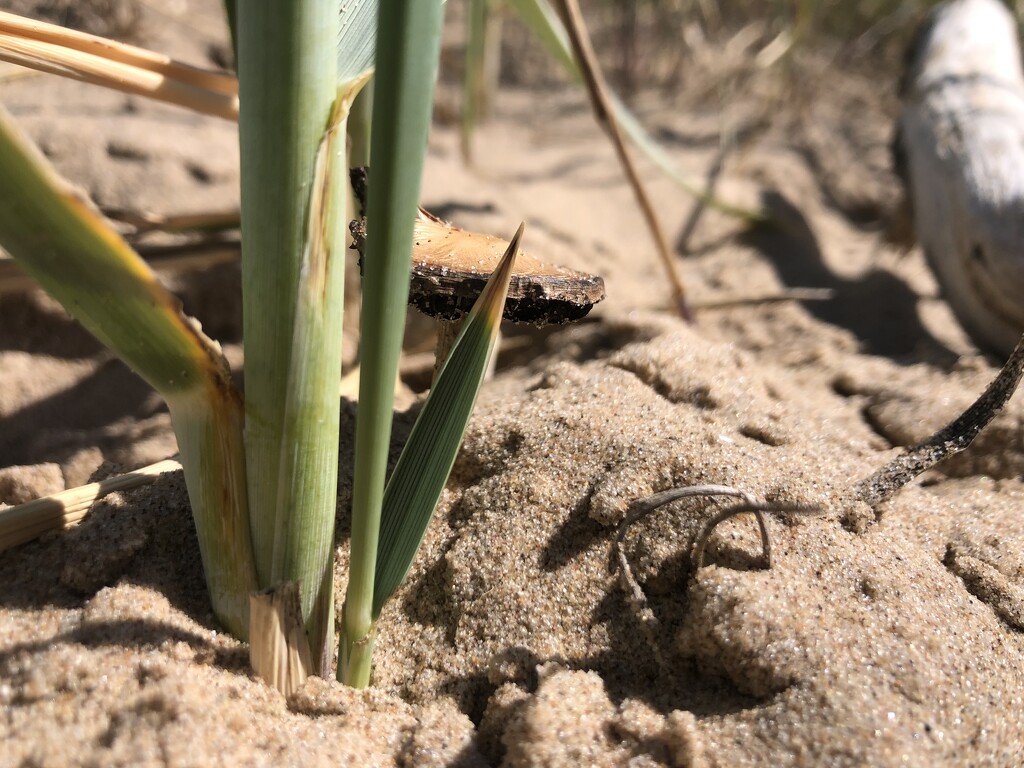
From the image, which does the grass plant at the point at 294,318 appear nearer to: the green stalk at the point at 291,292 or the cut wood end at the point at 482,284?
the green stalk at the point at 291,292

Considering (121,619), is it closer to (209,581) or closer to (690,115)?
(209,581)

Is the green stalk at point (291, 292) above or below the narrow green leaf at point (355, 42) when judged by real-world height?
below

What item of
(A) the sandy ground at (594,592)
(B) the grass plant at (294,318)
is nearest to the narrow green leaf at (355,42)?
(B) the grass plant at (294,318)

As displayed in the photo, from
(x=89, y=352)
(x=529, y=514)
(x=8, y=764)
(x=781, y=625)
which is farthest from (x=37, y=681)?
(x=89, y=352)

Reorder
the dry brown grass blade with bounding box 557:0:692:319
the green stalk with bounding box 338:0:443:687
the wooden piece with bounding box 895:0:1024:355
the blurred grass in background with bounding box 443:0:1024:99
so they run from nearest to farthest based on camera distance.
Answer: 1. the green stalk with bounding box 338:0:443:687
2. the dry brown grass blade with bounding box 557:0:692:319
3. the wooden piece with bounding box 895:0:1024:355
4. the blurred grass in background with bounding box 443:0:1024:99

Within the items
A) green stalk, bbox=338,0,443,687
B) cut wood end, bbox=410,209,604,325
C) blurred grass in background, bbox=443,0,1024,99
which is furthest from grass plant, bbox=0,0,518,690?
blurred grass in background, bbox=443,0,1024,99

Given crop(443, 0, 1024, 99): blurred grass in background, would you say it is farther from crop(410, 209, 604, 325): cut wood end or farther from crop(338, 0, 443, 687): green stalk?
crop(338, 0, 443, 687): green stalk
